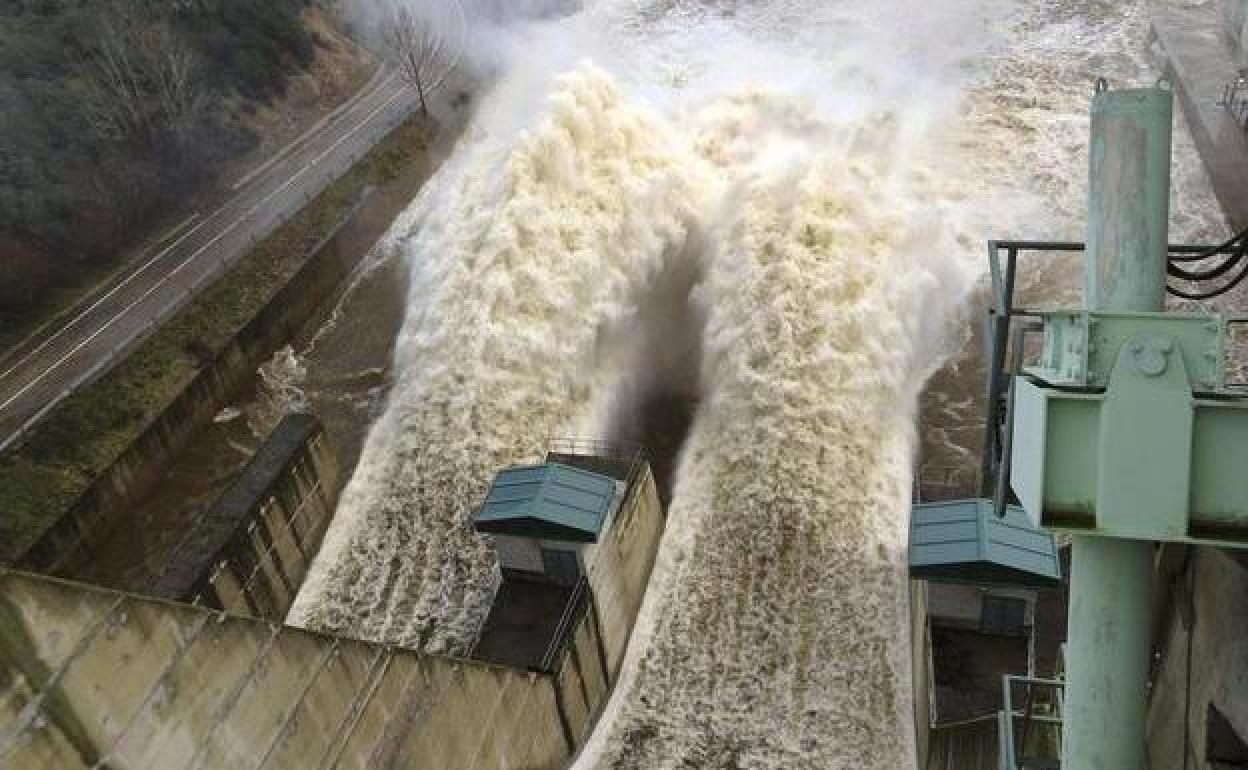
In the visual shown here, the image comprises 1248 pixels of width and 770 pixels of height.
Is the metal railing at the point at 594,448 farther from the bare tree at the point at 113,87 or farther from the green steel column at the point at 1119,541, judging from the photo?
the bare tree at the point at 113,87

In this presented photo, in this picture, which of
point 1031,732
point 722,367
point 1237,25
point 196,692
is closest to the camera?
point 196,692

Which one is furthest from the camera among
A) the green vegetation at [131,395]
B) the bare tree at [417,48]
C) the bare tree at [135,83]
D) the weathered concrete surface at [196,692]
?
the bare tree at [417,48]

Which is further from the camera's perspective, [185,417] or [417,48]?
[417,48]

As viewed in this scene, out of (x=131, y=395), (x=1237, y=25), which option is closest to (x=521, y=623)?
(x=131, y=395)

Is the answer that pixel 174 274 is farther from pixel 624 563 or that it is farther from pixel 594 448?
pixel 624 563

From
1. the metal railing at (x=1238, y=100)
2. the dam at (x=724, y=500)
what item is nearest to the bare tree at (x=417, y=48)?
the dam at (x=724, y=500)

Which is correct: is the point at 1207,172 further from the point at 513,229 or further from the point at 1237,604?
the point at 1237,604

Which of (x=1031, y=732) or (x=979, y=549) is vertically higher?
(x=979, y=549)

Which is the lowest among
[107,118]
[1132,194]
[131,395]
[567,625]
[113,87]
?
[567,625]
